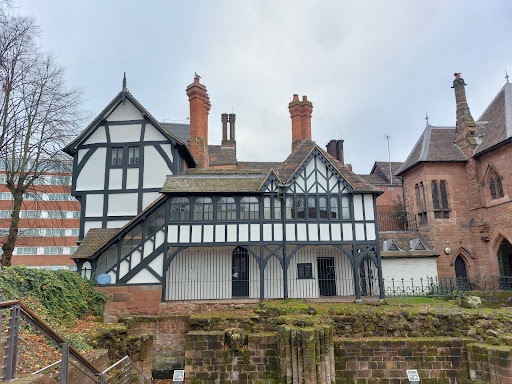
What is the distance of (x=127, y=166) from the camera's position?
20.2m

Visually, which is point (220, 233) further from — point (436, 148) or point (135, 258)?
point (436, 148)

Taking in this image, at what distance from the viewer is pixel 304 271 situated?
19.6 m

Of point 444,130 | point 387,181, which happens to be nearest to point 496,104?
point 444,130

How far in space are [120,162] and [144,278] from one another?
732 cm

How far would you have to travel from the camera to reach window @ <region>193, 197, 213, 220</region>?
18000 mm

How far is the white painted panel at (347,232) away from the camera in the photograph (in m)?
18.4

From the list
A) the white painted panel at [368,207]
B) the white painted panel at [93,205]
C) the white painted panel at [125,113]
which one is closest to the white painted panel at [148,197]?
the white painted panel at [93,205]

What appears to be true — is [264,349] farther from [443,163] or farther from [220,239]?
[443,163]

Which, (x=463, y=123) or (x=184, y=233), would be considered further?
(x=463, y=123)

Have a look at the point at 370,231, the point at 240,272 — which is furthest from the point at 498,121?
the point at 240,272

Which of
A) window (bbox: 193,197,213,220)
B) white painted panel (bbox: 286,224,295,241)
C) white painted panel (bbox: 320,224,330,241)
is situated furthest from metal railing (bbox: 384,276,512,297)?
window (bbox: 193,197,213,220)

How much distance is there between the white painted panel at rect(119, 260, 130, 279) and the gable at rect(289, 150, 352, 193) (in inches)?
362

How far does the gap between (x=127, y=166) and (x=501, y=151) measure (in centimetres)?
2349

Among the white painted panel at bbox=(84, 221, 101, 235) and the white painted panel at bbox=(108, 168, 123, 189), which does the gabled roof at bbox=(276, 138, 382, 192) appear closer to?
the white painted panel at bbox=(108, 168, 123, 189)
